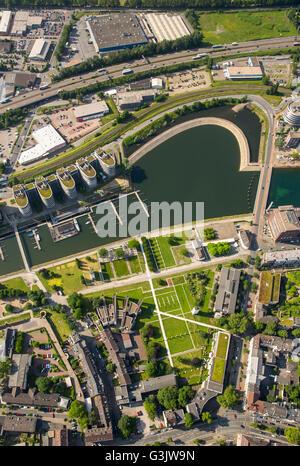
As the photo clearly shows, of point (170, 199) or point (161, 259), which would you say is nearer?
point (161, 259)

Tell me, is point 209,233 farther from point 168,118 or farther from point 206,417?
point 206,417

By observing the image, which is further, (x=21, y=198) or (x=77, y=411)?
(x=21, y=198)

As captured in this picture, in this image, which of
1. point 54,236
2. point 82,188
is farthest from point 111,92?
point 54,236

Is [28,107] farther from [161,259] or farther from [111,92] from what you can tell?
[161,259]

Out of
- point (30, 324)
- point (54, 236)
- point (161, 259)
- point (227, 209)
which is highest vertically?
point (227, 209)

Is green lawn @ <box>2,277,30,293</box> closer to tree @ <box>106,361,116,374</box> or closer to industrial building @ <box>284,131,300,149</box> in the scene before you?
tree @ <box>106,361,116,374</box>

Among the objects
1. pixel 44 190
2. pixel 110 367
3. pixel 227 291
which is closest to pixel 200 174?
pixel 227 291

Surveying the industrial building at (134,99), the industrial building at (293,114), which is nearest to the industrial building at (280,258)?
the industrial building at (293,114)
